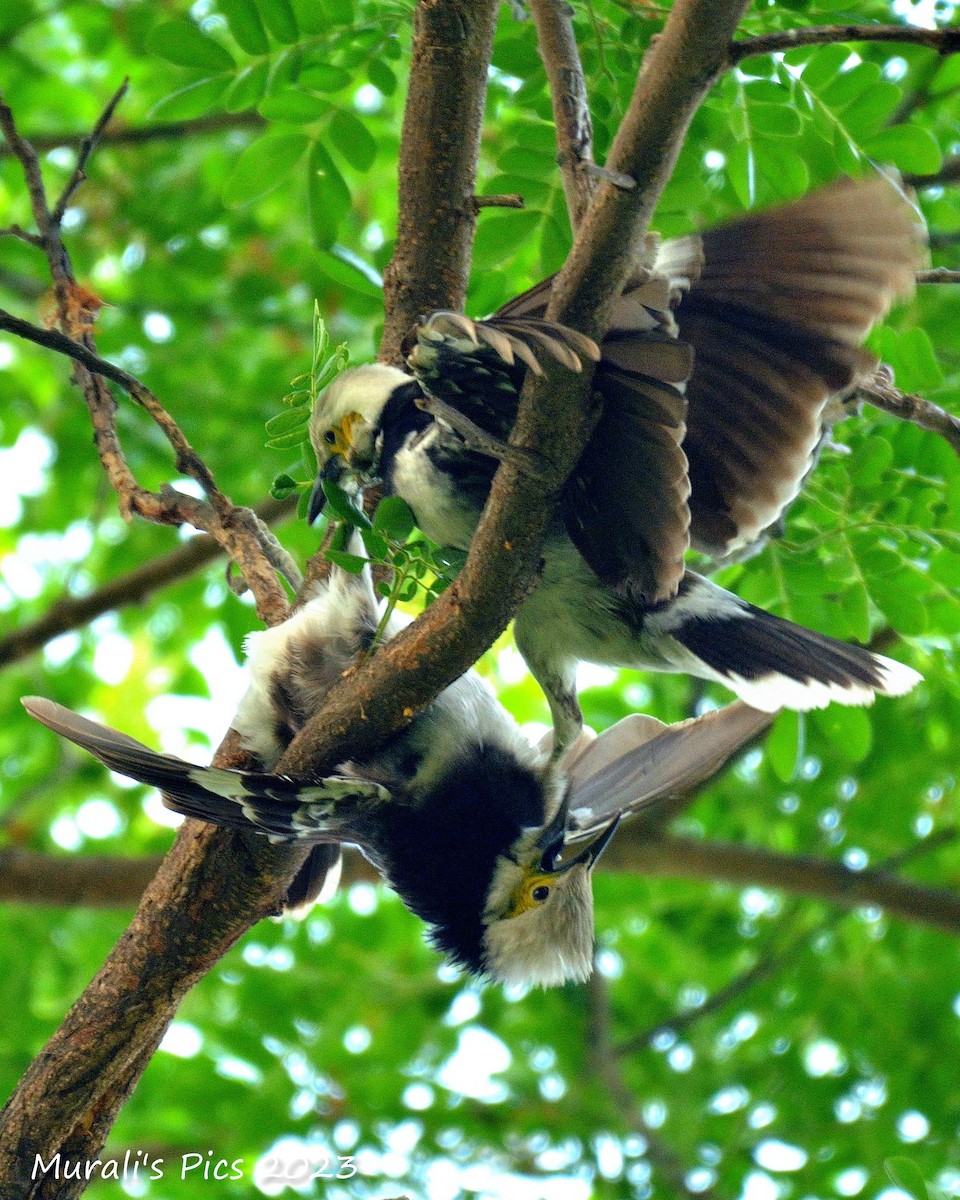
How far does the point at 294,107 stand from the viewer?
3291mm

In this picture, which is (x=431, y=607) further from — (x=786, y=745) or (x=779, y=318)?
(x=786, y=745)

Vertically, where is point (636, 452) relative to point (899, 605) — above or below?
below

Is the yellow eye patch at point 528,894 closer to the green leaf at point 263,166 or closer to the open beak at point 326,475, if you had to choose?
the open beak at point 326,475

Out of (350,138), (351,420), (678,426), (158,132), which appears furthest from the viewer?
(158,132)

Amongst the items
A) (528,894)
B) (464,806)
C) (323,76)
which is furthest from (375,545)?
(323,76)

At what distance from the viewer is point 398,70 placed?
409cm

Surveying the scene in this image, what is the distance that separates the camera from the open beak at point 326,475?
2.87 metres

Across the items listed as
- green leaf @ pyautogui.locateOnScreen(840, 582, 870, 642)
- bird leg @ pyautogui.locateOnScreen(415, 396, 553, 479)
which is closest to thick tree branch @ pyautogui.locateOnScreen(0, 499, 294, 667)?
green leaf @ pyautogui.locateOnScreen(840, 582, 870, 642)

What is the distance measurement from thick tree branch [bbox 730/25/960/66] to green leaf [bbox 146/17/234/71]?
1867 millimetres

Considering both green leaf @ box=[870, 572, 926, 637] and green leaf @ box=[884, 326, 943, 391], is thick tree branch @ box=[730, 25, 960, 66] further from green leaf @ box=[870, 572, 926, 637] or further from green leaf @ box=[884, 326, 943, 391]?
green leaf @ box=[870, 572, 926, 637]

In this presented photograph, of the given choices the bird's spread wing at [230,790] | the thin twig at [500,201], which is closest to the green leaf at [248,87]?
the thin twig at [500,201]

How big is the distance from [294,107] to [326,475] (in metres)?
1.04

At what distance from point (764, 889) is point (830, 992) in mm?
515

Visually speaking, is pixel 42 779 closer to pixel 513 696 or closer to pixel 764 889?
pixel 513 696
